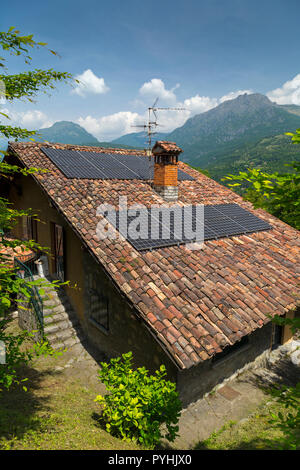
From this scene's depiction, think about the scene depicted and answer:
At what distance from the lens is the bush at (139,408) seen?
523 centimetres

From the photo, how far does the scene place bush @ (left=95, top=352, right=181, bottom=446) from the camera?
5234 mm

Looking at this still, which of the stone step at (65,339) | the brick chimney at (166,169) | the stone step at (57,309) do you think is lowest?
the stone step at (65,339)

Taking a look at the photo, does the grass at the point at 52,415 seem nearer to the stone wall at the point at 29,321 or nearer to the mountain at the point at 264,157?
the stone wall at the point at 29,321

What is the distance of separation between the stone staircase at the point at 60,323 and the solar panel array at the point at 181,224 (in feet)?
12.3

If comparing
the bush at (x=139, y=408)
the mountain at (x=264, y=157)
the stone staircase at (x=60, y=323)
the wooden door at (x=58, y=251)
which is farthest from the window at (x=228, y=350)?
the mountain at (x=264, y=157)

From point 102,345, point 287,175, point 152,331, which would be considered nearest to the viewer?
point 287,175

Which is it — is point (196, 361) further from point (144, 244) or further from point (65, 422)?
point (144, 244)

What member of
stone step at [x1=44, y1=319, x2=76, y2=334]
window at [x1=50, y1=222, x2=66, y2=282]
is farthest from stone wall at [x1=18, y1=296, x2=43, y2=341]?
window at [x1=50, y1=222, x2=66, y2=282]

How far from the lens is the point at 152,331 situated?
627cm

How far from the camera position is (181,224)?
10.1 meters

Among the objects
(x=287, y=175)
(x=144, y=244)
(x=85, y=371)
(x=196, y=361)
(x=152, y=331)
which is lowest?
(x=85, y=371)
